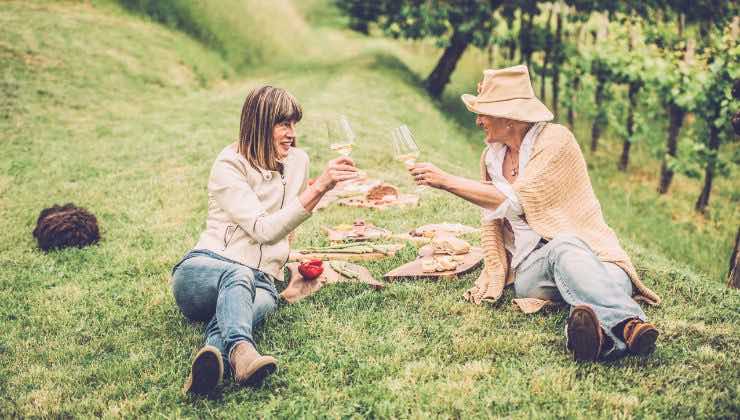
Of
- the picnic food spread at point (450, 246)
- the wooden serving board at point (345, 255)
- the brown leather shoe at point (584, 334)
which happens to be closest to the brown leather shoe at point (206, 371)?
the brown leather shoe at point (584, 334)

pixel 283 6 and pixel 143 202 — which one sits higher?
pixel 283 6

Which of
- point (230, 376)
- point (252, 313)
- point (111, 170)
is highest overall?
point (252, 313)

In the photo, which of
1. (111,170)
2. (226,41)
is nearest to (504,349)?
(111,170)

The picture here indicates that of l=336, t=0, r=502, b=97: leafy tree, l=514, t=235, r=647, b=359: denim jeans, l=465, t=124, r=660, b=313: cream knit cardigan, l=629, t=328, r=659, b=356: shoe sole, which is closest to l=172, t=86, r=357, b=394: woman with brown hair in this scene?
l=465, t=124, r=660, b=313: cream knit cardigan

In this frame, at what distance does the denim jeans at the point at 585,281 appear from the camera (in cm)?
379

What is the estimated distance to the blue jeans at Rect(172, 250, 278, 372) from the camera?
12.3 ft

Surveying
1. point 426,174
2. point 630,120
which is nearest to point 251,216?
point 426,174

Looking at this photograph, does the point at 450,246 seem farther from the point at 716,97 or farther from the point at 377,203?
the point at 716,97

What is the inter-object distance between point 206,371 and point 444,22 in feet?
65.1

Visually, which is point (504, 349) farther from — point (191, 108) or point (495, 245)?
point (191, 108)

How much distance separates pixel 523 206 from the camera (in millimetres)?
4441

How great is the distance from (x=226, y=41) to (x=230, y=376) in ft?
80.6

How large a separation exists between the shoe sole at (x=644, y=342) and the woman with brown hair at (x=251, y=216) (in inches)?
82.1

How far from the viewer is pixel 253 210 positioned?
172 inches
